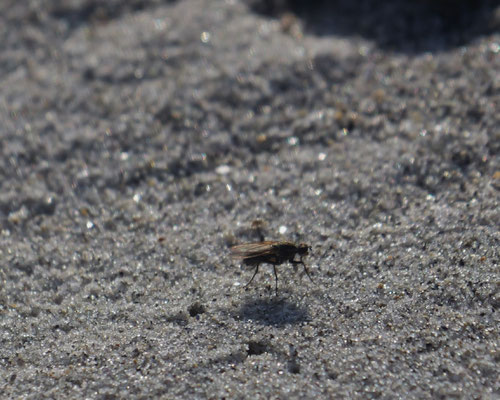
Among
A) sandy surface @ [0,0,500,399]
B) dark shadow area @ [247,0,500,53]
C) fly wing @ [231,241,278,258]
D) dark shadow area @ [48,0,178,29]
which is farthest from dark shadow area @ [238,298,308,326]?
dark shadow area @ [48,0,178,29]

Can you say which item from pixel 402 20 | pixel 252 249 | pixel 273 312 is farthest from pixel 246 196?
pixel 402 20

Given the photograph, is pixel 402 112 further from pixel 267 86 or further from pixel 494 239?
pixel 494 239

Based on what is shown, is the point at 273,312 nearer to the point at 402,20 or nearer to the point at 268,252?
the point at 268,252

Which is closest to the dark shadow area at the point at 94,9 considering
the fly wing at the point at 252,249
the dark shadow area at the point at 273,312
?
the fly wing at the point at 252,249

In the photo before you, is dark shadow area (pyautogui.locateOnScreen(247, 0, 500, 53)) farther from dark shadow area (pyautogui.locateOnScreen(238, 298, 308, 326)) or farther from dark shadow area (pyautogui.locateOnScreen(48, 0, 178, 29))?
dark shadow area (pyautogui.locateOnScreen(238, 298, 308, 326))

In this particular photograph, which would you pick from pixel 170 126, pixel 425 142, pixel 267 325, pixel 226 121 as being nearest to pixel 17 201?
pixel 170 126

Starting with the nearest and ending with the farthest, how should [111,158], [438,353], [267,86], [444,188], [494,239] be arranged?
1. [438,353]
2. [494,239]
3. [444,188]
4. [111,158]
5. [267,86]
